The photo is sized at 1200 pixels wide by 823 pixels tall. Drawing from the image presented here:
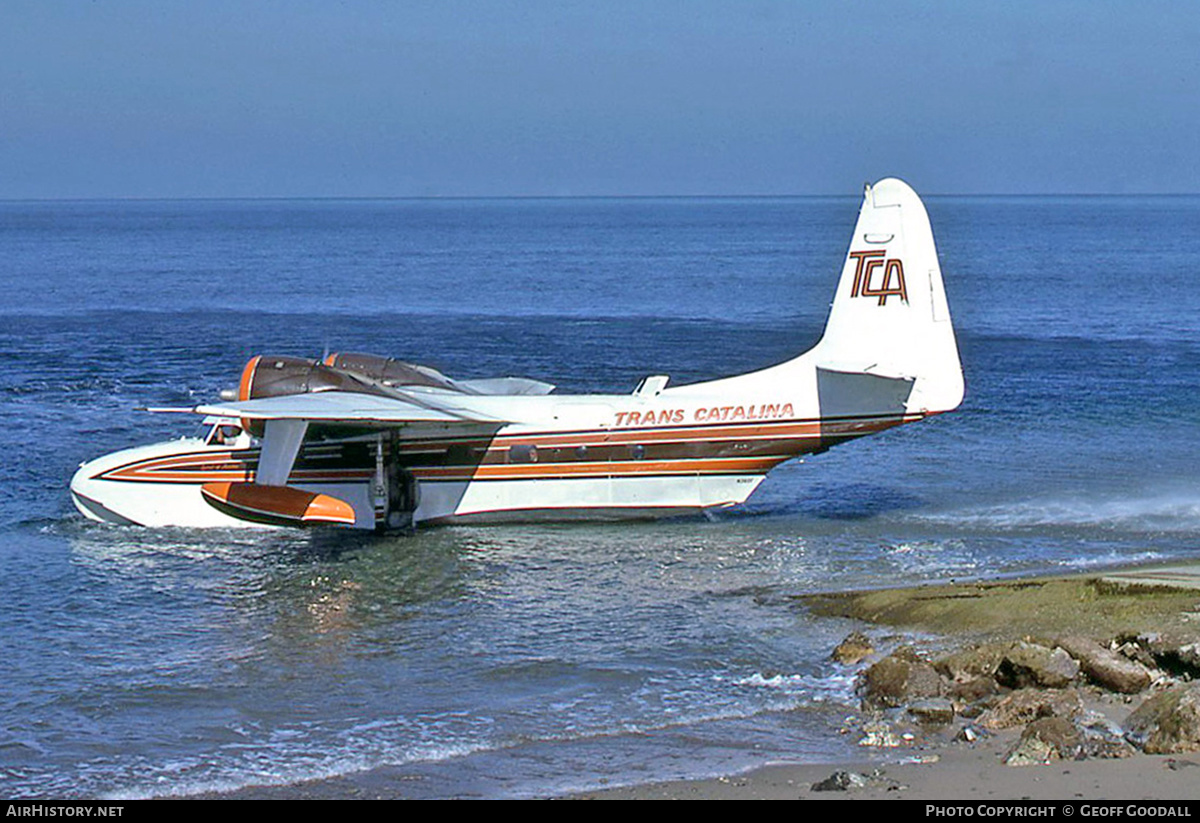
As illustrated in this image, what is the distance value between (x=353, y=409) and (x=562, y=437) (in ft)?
10.8

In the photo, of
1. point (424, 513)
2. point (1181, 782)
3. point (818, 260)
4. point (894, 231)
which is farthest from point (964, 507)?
point (818, 260)

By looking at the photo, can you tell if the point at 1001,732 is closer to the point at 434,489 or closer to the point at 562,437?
the point at 562,437

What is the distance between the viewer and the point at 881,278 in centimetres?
2281

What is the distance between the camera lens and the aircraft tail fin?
880 inches

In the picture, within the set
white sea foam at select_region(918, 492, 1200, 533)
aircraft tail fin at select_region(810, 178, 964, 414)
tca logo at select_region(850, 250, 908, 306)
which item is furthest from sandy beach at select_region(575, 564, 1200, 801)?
tca logo at select_region(850, 250, 908, 306)

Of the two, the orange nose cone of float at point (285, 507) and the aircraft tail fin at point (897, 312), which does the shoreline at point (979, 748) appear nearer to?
the aircraft tail fin at point (897, 312)

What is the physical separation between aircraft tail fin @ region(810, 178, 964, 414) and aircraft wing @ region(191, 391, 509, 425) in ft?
17.8

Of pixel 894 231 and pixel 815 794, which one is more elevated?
pixel 894 231

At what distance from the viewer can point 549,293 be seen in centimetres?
6550

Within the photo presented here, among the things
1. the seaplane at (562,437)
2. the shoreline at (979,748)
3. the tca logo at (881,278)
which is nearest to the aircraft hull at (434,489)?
the seaplane at (562,437)

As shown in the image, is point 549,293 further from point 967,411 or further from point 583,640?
point 583,640

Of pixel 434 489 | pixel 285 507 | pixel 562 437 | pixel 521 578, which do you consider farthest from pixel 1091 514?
pixel 285 507
